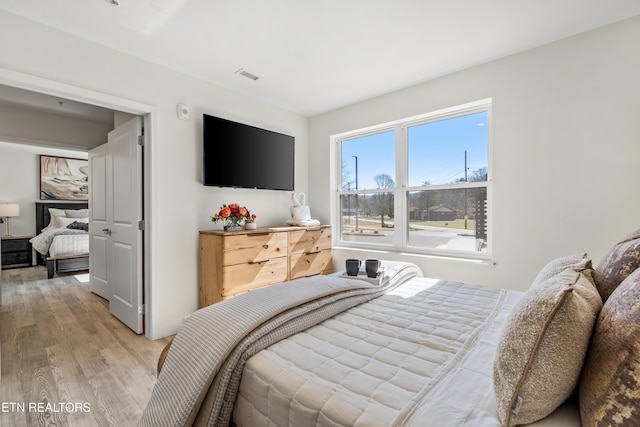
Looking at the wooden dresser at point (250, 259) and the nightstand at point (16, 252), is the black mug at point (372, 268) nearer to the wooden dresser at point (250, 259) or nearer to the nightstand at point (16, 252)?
the wooden dresser at point (250, 259)

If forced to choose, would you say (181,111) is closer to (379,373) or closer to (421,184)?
(421,184)

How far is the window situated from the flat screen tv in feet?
→ 2.56

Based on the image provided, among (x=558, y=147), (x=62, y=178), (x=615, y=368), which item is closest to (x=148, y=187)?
(x=615, y=368)

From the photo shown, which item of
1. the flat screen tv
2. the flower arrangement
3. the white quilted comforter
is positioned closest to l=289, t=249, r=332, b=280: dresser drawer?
the flower arrangement

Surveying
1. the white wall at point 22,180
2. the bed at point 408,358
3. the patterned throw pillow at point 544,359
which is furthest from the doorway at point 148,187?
the white wall at point 22,180

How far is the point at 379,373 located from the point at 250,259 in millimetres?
2051

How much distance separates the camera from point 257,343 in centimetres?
102

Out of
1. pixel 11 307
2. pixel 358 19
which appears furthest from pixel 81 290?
pixel 358 19

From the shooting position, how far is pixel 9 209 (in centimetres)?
523

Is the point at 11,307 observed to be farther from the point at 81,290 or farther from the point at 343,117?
the point at 343,117

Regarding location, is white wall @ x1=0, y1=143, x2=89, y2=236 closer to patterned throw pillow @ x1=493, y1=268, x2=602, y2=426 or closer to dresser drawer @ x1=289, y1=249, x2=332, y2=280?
dresser drawer @ x1=289, y1=249, x2=332, y2=280

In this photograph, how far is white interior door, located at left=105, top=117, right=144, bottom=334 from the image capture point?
8.61 ft

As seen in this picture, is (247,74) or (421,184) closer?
(247,74)

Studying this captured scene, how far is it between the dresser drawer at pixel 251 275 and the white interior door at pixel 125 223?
0.81 m
